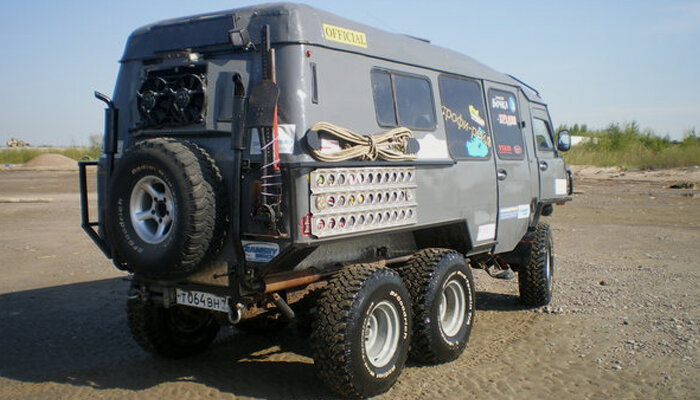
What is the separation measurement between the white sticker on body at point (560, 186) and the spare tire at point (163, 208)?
17.2ft

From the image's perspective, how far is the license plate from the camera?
4770mm

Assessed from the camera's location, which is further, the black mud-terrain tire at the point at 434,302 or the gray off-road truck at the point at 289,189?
the black mud-terrain tire at the point at 434,302

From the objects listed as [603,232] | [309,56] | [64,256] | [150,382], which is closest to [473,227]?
[309,56]

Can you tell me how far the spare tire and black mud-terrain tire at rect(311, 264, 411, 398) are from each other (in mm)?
944

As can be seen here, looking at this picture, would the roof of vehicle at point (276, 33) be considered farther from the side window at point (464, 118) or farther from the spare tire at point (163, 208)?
the spare tire at point (163, 208)

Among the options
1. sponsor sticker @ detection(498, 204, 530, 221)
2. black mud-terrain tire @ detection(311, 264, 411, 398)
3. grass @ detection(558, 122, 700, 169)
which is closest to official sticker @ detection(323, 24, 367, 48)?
black mud-terrain tire @ detection(311, 264, 411, 398)

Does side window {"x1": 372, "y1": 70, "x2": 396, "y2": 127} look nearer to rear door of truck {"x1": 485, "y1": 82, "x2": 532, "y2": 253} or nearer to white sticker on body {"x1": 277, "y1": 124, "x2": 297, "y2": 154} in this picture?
white sticker on body {"x1": 277, "y1": 124, "x2": 297, "y2": 154}

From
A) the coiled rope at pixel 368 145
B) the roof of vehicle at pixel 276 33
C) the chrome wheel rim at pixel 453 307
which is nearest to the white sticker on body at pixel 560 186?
the chrome wheel rim at pixel 453 307

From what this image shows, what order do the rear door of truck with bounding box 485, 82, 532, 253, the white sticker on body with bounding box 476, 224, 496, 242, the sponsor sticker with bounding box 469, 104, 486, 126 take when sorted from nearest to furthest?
the white sticker on body with bounding box 476, 224, 496, 242, the sponsor sticker with bounding box 469, 104, 486, 126, the rear door of truck with bounding box 485, 82, 532, 253

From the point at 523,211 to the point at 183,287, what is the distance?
416 cm

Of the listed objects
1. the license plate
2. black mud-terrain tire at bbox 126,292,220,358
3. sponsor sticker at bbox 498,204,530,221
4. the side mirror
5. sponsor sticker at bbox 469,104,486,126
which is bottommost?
black mud-terrain tire at bbox 126,292,220,358

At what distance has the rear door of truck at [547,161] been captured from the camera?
833cm

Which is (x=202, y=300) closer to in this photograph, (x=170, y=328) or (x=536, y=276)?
(x=170, y=328)

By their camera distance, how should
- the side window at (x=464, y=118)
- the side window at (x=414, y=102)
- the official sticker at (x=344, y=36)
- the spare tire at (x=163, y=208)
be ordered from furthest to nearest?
the side window at (x=464, y=118) → the side window at (x=414, y=102) → the official sticker at (x=344, y=36) → the spare tire at (x=163, y=208)
